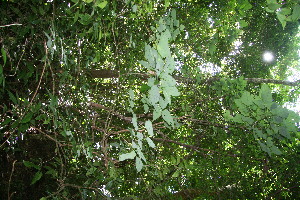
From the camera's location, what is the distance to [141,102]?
11.0ft

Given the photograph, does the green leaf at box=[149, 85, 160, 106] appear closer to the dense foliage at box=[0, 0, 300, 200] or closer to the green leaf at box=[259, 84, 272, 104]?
the dense foliage at box=[0, 0, 300, 200]

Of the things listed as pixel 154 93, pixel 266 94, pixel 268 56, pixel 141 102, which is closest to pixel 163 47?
pixel 154 93

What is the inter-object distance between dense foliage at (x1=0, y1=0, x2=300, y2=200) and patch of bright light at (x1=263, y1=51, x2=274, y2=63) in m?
0.08

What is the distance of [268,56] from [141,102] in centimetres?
299

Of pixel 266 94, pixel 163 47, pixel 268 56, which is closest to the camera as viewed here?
pixel 163 47

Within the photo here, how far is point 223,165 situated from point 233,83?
4.20 ft

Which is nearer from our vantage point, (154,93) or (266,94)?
(154,93)

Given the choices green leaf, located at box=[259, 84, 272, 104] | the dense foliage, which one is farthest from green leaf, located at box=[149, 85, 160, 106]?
green leaf, located at box=[259, 84, 272, 104]

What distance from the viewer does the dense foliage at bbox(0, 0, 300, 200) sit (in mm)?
1035

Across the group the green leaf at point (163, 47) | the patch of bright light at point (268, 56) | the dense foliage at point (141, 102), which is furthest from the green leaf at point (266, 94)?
the patch of bright light at point (268, 56)

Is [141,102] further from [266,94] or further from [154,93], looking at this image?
[154,93]

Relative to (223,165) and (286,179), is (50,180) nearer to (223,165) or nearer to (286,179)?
(223,165)

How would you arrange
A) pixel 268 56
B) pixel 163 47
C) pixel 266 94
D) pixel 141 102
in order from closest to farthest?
1. pixel 163 47
2. pixel 266 94
3. pixel 141 102
4. pixel 268 56

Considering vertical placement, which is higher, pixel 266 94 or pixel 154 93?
pixel 266 94
